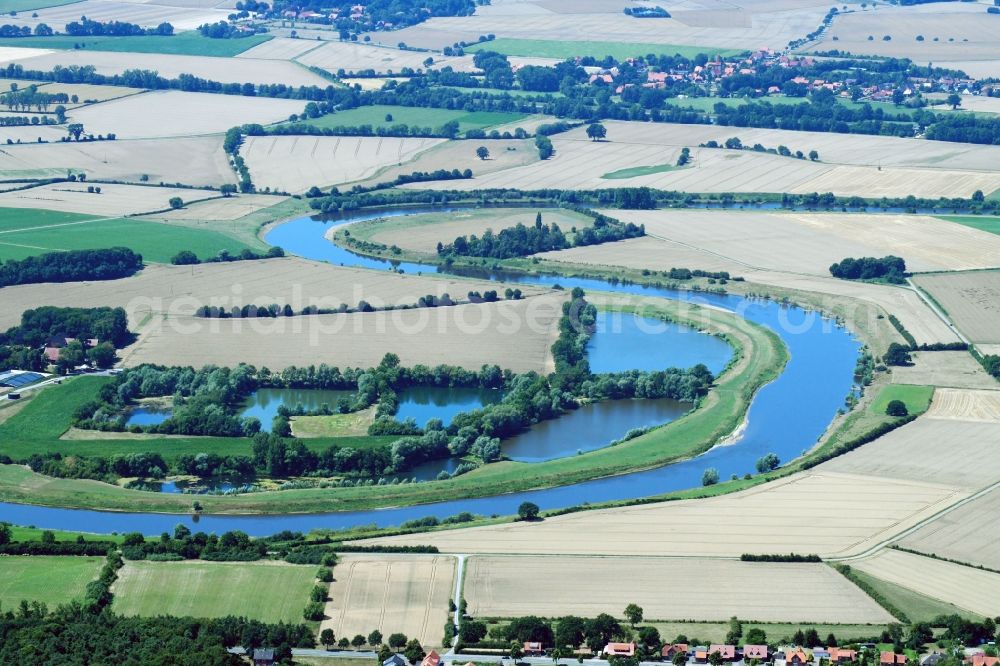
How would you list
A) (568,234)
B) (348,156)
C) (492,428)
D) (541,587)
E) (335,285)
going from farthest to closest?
(348,156)
(568,234)
(335,285)
(492,428)
(541,587)

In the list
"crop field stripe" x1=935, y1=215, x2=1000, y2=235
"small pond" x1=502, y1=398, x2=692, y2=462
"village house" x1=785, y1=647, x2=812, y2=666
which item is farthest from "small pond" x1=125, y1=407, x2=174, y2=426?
"crop field stripe" x1=935, y1=215, x2=1000, y2=235

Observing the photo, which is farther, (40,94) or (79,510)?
(40,94)

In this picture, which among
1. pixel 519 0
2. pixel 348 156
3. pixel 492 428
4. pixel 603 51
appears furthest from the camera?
pixel 519 0

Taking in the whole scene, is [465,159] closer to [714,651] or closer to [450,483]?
[450,483]

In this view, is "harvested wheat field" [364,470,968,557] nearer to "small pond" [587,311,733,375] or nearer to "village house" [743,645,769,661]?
"village house" [743,645,769,661]

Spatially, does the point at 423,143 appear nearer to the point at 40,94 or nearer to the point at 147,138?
the point at 147,138

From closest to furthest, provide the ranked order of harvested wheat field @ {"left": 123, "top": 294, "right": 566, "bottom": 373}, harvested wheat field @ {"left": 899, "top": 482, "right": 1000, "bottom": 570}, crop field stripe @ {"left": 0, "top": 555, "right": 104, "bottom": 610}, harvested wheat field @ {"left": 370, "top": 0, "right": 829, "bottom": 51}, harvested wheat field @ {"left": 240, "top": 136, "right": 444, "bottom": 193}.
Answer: crop field stripe @ {"left": 0, "top": 555, "right": 104, "bottom": 610} < harvested wheat field @ {"left": 899, "top": 482, "right": 1000, "bottom": 570} < harvested wheat field @ {"left": 123, "top": 294, "right": 566, "bottom": 373} < harvested wheat field @ {"left": 240, "top": 136, "right": 444, "bottom": 193} < harvested wheat field @ {"left": 370, "top": 0, "right": 829, "bottom": 51}

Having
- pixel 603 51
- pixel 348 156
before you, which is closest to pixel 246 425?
pixel 348 156

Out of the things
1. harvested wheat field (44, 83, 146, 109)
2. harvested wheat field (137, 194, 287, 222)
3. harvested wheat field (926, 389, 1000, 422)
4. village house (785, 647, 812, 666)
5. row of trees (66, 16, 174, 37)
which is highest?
row of trees (66, 16, 174, 37)
